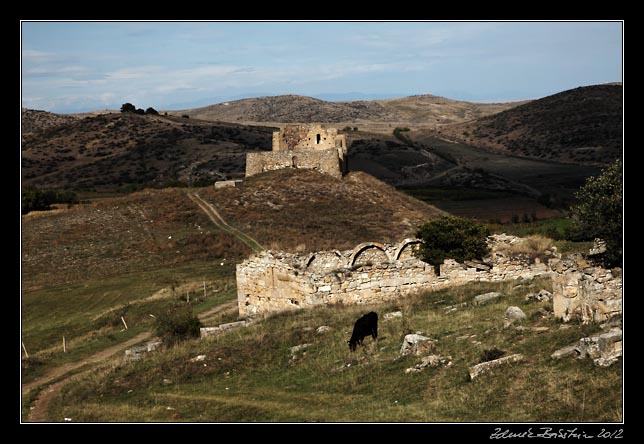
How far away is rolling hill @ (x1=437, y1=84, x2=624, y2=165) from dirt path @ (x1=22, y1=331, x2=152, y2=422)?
108m

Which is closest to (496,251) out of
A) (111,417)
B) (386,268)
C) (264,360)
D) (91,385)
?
(386,268)

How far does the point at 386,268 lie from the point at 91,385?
8.81 m

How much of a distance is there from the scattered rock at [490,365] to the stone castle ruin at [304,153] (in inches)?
2114

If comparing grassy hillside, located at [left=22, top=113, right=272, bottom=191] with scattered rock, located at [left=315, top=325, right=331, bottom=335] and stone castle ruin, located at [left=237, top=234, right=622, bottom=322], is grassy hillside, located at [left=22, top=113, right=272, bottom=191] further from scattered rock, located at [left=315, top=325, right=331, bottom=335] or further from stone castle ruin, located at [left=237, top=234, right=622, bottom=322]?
scattered rock, located at [left=315, top=325, right=331, bottom=335]

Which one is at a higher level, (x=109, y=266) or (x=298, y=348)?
(x=109, y=266)

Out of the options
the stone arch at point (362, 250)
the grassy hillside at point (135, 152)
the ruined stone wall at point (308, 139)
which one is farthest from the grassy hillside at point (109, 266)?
the grassy hillside at point (135, 152)

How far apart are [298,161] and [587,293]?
179 feet

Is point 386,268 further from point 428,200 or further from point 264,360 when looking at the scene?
point 428,200

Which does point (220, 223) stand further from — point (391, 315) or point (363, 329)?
point (363, 329)

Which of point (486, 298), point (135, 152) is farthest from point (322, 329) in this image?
point (135, 152)

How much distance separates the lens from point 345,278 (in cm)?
2202

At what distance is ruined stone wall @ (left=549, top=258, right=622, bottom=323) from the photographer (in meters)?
13.8

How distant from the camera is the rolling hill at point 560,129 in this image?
136500 mm

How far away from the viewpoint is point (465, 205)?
76375 mm
